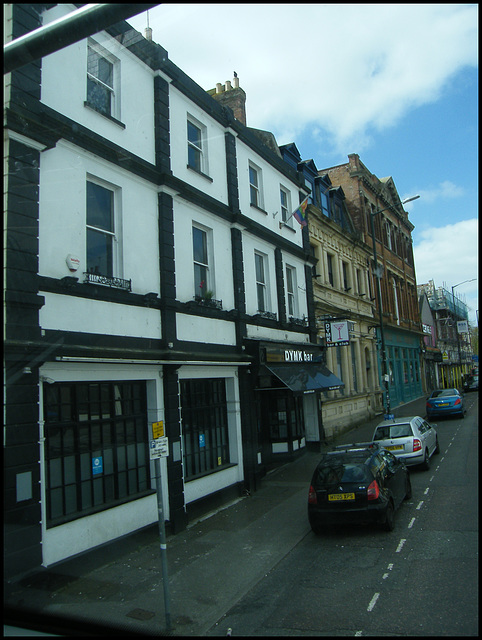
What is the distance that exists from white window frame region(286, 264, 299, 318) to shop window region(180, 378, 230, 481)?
19.2ft

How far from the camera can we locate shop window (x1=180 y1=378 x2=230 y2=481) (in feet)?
41.8

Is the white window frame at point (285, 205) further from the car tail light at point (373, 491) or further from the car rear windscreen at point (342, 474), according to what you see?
the car tail light at point (373, 491)

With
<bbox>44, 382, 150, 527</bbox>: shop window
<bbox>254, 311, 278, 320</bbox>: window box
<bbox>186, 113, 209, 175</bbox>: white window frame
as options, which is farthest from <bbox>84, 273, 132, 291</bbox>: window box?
<bbox>254, 311, 278, 320</bbox>: window box

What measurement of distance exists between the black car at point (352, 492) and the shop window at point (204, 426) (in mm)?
3564

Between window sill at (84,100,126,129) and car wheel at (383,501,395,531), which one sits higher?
window sill at (84,100,126,129)

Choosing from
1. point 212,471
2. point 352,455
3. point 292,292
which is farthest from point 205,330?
point 292,292

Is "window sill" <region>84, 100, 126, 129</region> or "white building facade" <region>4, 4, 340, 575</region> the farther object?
"window sill" <region>84, 100, 126, 129</region>

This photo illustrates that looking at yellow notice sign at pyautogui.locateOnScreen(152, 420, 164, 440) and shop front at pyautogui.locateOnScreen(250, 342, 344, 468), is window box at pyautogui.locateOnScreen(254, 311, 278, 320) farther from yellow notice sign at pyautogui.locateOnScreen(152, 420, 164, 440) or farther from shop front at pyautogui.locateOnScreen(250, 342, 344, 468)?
yellow notice sign at pyautogui.locateOnScreen(152, 420, 164, 440)

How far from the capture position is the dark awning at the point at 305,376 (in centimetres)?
1590

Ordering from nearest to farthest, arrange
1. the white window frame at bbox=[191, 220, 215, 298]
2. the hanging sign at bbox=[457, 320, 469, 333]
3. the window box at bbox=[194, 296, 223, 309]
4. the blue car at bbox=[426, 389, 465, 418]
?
the hanging sign at bbox=[457, 320, 469, 333] < the window box at bbox=[194, 296, 223, 309] < the white window frame at bbox=[191, 220, 215, 298] < the blue car at bbox=[426, 389, 465, 418]

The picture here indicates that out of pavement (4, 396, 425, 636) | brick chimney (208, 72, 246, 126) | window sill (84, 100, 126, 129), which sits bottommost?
pavement (4, 396, 425, 636)

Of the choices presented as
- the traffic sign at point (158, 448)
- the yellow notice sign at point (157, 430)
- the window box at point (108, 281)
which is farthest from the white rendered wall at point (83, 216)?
the traffic sign at point (158, 448)

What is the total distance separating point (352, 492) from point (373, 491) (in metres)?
0.39

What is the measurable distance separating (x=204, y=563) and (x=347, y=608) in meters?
3.14
